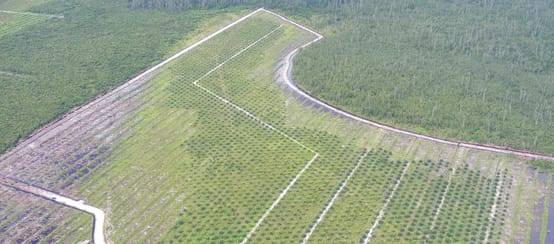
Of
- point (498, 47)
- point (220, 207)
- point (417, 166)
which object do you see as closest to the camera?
point (220, 207)

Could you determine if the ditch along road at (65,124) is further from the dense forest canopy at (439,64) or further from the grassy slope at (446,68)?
the grassy slope at (446,68)

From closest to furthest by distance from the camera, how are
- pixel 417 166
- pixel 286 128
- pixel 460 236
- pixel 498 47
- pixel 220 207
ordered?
pixel 460 236
pixel 220 207
pixel 417 166
pixel 286 128
pixel 498 47

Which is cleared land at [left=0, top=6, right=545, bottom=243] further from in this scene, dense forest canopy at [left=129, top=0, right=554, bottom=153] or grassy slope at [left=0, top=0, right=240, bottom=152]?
dense forest canopy at [left=129, top=0, right=554, bottom=153]

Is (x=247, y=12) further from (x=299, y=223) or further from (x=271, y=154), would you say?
(x=299, y=223)

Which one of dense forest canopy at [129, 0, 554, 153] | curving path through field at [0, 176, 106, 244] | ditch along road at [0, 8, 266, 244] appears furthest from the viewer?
dense forest canopy at [129, 0, 554, 153]

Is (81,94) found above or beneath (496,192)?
above

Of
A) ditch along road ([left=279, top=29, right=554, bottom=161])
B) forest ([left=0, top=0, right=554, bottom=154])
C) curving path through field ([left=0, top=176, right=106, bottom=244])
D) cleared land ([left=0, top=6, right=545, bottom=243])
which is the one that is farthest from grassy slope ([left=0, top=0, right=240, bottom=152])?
ditch along road ([left=279, top=29, right=554, bottom=161])

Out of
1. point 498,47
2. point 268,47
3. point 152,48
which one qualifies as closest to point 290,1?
point 268,47
